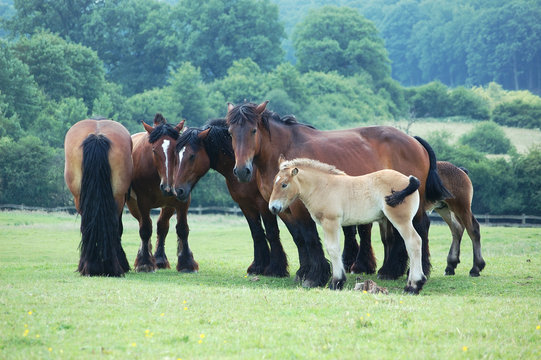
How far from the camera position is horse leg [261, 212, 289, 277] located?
→ 41.8ft

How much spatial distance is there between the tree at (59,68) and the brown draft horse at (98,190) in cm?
5739

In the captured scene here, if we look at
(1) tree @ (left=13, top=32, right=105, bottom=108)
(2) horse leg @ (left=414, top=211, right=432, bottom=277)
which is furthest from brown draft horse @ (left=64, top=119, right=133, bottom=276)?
(1) tree @ (left=13, top=32, right=105, bottom=108)

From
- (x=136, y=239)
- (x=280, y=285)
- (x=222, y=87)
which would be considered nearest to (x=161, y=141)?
(x=280, y=285)

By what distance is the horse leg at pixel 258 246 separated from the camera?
1305 cm

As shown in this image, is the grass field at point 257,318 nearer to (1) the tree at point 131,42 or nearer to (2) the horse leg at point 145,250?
(2) the horse leg at point 145,250

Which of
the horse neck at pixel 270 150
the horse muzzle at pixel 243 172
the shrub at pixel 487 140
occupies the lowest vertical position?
the horse muzzle at pixel 243 172

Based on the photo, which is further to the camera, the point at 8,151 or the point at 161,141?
the point at 8,151

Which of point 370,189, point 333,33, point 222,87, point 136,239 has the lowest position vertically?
point 136,239

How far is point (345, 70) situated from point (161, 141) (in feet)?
304

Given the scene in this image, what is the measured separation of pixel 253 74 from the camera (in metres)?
86.9

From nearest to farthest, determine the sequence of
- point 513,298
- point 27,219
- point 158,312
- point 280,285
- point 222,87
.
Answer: point 158,312
point 513,298
point 280,285
point 27,219
point 222,87

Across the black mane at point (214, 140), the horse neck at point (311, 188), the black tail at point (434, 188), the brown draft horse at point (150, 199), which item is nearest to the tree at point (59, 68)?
the brown draft horse at point (150, 199)

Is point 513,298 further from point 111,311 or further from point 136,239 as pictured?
point 136,239

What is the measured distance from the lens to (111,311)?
8.29 m
